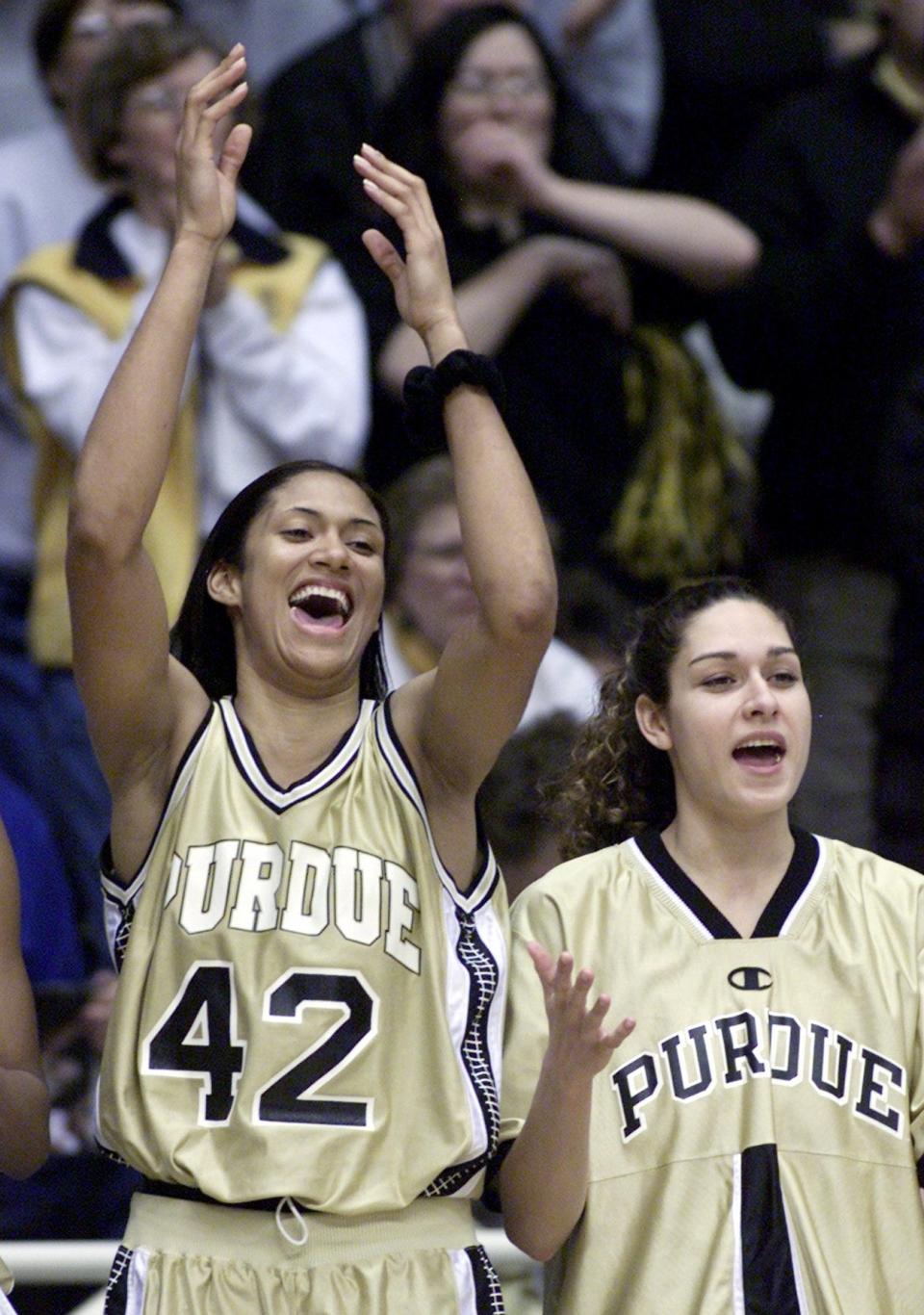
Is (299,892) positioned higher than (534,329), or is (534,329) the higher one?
(534,329)

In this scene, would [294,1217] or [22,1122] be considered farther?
[22,1122]

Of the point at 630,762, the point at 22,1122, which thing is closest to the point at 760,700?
the point at 630,762

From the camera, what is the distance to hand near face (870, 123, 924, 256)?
6.00 meters

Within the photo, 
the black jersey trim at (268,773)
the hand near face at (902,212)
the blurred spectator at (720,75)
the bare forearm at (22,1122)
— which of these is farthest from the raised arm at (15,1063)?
the blurred spectator at (720,75)

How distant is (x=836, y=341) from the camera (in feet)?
20.2

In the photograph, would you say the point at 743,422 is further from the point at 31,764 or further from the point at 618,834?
the point at 618,834

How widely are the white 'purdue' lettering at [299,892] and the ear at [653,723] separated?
57 centimetres

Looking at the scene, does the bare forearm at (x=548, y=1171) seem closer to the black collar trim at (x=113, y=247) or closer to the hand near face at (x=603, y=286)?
the black collar trim at (x=113, y=247)

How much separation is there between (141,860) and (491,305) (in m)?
2.70

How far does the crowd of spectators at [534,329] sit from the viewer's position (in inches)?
222

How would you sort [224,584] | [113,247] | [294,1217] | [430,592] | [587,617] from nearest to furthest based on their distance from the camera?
[294,1217]
[224,584]
[430,592]
[113,247]
[587,617]

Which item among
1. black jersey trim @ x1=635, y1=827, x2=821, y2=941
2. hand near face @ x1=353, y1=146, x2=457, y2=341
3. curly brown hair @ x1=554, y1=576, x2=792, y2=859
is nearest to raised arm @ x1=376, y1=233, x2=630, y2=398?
curly brown hair @ x1=554, y1=576, x2=792, y2=859

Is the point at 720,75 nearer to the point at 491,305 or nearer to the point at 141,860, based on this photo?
the point at 491,305

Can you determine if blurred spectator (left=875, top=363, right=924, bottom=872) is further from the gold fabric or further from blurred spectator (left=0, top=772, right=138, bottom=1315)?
blurred spectator (left=0, top=772, right=138, bottom=1315)
